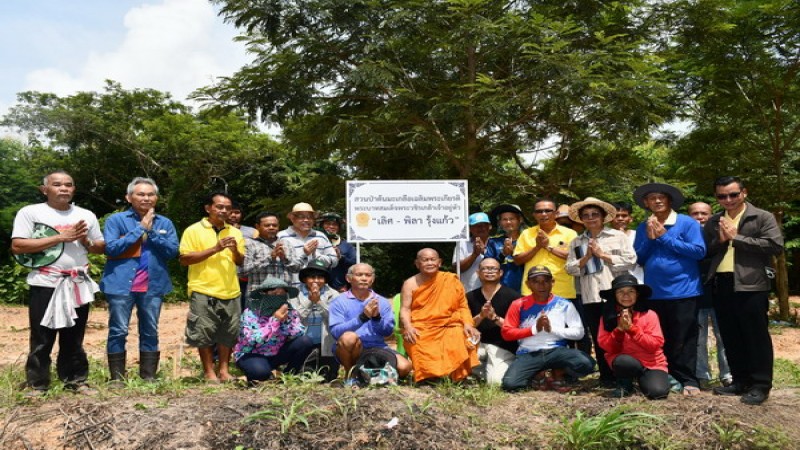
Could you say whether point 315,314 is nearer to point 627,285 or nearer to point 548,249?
point 548,249

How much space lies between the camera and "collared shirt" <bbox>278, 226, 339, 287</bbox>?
245 inches

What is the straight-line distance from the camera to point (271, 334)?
558 centimetres

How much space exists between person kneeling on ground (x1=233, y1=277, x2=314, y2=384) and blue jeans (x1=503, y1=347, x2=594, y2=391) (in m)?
1.75

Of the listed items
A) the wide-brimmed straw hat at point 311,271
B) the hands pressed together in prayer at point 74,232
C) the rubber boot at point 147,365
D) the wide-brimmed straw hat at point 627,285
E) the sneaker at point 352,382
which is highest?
the hands pressed together in prayer at point 74,232

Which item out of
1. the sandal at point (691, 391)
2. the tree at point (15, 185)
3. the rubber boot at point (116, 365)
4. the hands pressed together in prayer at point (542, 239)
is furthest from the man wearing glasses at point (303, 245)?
the tree at point (15, 185)

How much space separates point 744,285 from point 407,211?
309 centimetres

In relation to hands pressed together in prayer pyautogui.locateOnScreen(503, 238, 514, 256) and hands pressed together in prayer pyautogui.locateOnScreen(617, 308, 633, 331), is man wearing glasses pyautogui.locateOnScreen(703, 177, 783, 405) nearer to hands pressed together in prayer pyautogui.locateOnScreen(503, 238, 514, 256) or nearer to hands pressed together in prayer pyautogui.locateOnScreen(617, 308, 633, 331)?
hands pressed together in prayer pyautogui.locateOnScreen(617, 308, 633, 331)

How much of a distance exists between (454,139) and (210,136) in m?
11.9

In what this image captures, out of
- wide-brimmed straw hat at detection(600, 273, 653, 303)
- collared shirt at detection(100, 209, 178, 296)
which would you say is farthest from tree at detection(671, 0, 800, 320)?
collared shirt at detection(100, 209, 178, 296)

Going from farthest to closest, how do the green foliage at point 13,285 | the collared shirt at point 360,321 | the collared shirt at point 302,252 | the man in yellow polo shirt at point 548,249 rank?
the green foliage at point 13,285
the collared shirt at point 302,252
the man in yellow polo shirt at point 548,249
the collared shirt at point 360,321

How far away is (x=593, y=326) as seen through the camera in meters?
5.71

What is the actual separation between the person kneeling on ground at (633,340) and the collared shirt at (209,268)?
3.21 meters

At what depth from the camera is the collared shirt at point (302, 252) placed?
622 cm

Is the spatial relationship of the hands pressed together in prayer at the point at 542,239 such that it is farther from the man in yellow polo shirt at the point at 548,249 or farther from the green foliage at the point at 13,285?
the green foliage at the point at 13,285
